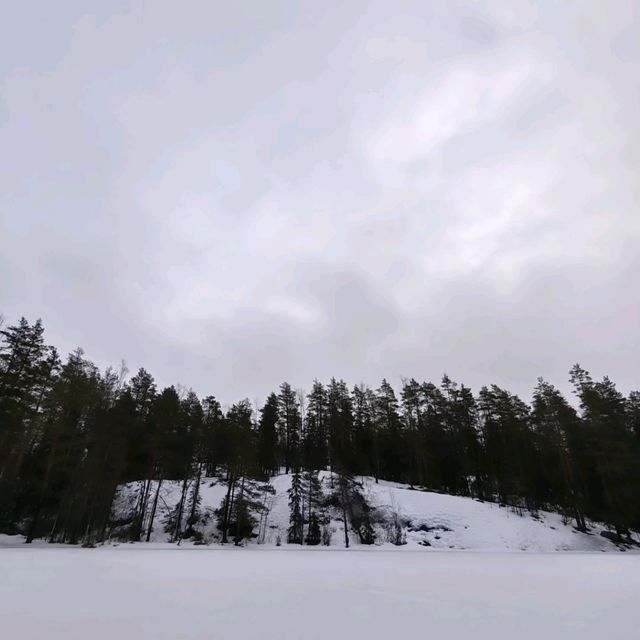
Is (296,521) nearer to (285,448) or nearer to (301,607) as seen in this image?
(285,448)

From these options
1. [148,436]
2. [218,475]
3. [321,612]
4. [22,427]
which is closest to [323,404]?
[218,475]

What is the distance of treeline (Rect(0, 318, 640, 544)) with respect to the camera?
28625 millimetres

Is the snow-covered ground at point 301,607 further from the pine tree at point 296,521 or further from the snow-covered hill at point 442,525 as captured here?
the pine tree at point 296,521

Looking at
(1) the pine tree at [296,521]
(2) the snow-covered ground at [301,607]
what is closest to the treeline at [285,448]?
(1) the pine tree at [296,521]

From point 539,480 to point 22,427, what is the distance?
52.5m

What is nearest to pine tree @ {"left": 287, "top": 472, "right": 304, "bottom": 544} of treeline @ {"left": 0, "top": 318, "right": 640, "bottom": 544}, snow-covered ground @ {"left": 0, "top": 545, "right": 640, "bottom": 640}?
treeline @ {"left": 0, "top": 318, "right": 640, "bottom": 544}

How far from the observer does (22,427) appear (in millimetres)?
25828

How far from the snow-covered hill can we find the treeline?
4.38 ft

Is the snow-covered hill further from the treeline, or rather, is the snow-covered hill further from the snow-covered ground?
the snow-covered ground

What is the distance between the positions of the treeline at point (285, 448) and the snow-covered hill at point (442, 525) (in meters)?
1.34

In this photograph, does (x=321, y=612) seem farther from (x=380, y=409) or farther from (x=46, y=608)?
(x=380, y=409)

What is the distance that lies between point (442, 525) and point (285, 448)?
3137 centimetres

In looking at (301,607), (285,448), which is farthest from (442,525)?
(301,607)

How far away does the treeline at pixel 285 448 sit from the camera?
2862 centimetres
